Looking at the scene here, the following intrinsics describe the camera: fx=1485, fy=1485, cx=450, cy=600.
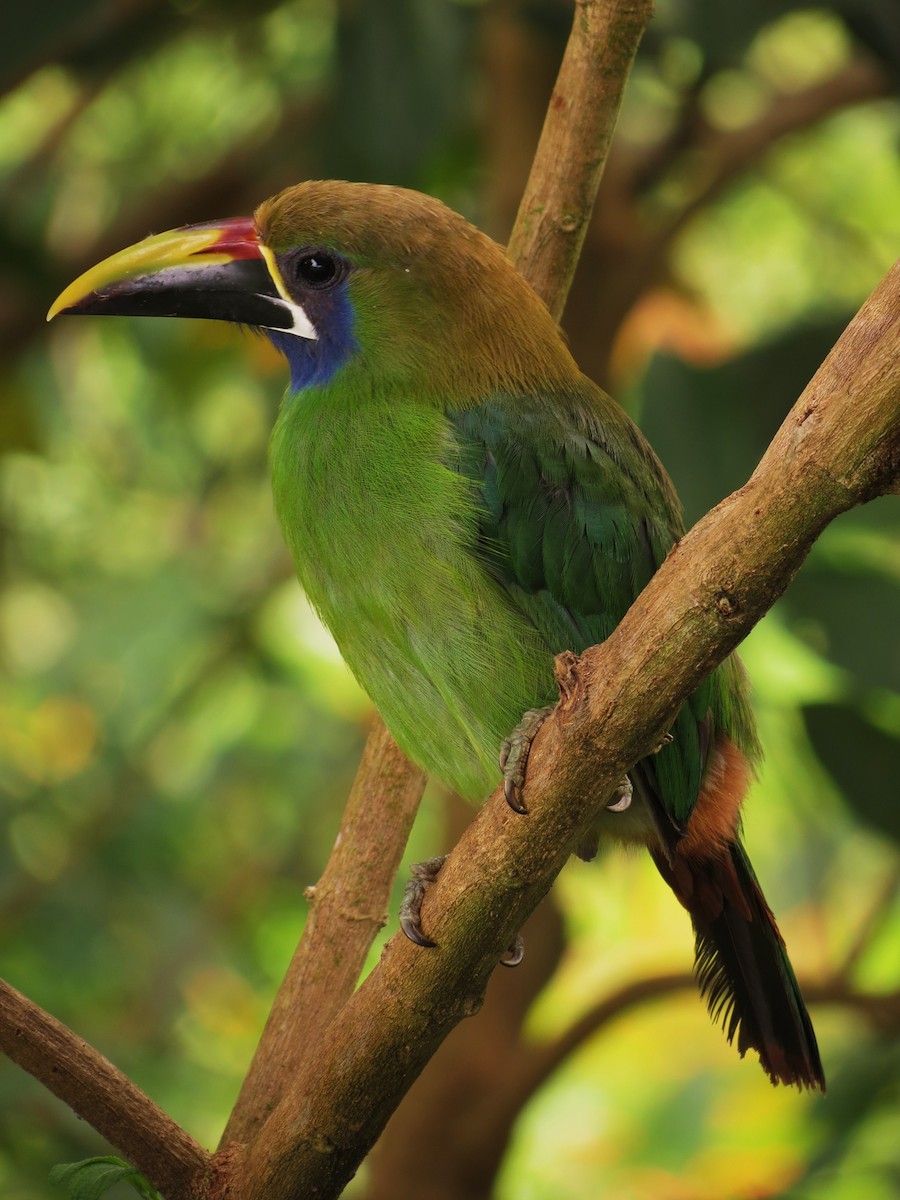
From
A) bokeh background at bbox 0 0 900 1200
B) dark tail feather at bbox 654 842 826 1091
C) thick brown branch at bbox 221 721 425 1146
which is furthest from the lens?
bokeh background at bbox 0 0 900 1200

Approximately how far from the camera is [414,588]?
5.77ft

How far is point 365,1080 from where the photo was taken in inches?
58.2

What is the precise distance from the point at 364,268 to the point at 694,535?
804mm

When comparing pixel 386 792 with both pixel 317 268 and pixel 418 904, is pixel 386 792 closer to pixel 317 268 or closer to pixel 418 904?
pixel 418 904

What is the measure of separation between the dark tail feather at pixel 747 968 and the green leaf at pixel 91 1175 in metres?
0.76

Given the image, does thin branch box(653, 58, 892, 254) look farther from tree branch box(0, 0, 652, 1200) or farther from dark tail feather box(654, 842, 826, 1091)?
dark tail feather box(654, 842, 826, 1091)

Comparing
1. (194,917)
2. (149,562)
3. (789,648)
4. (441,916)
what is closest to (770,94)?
(789,648)

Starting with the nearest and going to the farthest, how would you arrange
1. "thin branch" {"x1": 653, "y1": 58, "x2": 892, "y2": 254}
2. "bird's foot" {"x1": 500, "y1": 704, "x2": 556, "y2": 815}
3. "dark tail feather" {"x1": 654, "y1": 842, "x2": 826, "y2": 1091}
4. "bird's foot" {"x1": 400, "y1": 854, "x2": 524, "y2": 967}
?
"bird's foot" {"x1": 500, "y1": 704, "x2": 556, "y2": 815}, "bird's foot" {"x1": 400, "y1": 854, "x2": 524, "y2": 967}, "dark tail feather" {"x1": 654, "y1": 842, "x2": 826, "y2": 1091}, "thin branch" {"x1": 653, "y1": 58, "x2": 892, "y2": 254}

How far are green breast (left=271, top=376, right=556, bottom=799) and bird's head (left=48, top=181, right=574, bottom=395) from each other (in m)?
0.10

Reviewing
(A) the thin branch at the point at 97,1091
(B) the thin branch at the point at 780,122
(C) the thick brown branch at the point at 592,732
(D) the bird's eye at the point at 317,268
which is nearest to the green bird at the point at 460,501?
(D) the bird's eye at the point at 317,268

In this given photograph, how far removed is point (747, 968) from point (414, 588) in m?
0.66

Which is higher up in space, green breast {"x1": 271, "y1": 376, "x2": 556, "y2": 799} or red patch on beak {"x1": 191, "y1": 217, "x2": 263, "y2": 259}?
red patch on beak {"x1": 191, "y1": 217, "x2": 263, "y2": 259}

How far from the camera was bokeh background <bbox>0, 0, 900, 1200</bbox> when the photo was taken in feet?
9.01

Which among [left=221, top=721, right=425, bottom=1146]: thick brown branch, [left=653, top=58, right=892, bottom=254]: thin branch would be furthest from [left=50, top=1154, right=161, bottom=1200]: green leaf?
[left=653, top=58, right=892, bottom=254]: thin branch
